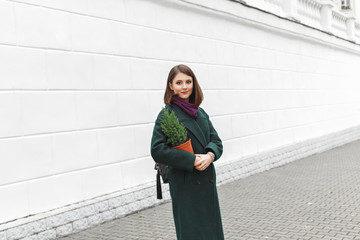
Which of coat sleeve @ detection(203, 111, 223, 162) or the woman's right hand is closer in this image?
the woman's right hand

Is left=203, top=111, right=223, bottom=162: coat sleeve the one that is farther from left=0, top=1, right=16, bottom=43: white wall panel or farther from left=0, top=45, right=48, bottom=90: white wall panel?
left=0, top=1, right=16, bottom=43: white wall panel

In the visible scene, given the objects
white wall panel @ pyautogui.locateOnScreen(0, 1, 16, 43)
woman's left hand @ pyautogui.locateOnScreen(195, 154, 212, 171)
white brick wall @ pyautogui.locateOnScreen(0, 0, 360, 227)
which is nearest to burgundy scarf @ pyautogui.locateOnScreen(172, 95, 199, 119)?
woman's left hand @ pyautogui.locateOnScreen(195, 154, 212, 171)

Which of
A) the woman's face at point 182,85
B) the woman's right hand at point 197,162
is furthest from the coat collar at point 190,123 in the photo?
the woman's right hand at point 197,162

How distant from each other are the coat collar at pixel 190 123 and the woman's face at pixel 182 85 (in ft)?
0.34

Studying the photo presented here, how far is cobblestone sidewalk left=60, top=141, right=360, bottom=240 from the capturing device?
16.6ft

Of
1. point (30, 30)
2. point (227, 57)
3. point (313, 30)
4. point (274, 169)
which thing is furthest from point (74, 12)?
point (313, 30)

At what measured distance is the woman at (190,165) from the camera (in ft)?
9.96

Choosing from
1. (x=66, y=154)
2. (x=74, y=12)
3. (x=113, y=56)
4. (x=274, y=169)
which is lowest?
(x=274, y=169)

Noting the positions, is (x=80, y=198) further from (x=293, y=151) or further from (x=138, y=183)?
(x=293, y=151)

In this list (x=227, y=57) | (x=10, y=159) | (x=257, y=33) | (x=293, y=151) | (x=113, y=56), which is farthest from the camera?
(x=293, y=151)

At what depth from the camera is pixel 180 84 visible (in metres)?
3.21

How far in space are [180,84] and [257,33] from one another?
23.2ft

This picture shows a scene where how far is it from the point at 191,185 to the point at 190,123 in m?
0.44

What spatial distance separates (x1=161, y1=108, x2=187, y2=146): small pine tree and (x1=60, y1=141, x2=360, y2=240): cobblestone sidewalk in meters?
2.26
